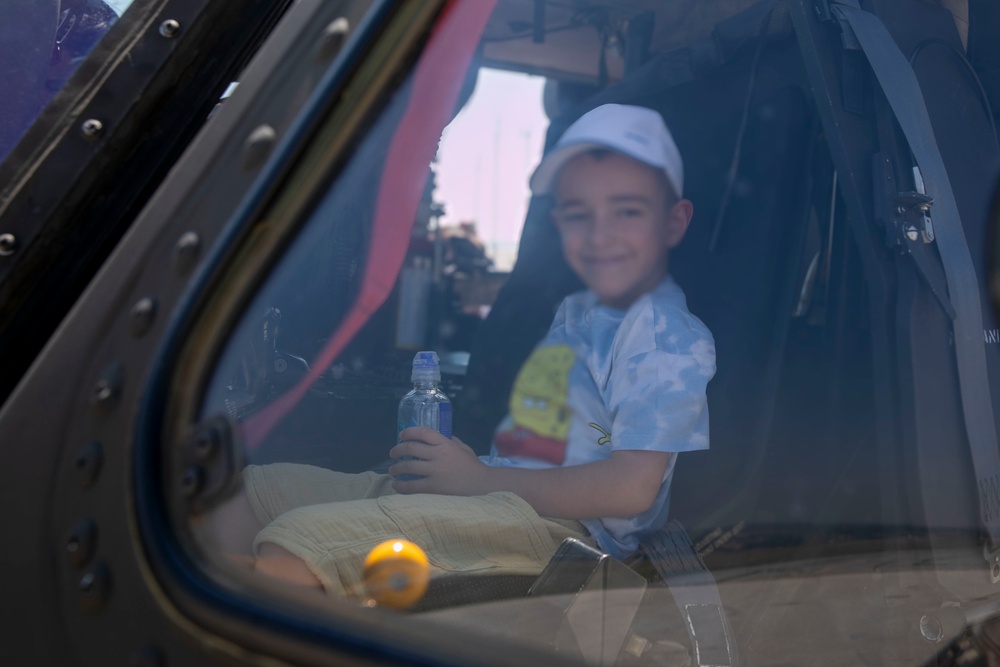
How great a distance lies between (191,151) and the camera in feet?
2.36

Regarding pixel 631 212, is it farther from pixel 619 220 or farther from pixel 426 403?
pixel 426 403

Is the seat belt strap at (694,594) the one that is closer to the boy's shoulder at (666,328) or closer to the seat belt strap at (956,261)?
the boy's shoulder at (666,328)

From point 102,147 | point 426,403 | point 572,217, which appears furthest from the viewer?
point 572,217

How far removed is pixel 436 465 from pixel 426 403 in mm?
115

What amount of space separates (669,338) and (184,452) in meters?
0.81

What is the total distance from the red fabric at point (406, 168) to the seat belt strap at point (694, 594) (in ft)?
1.63

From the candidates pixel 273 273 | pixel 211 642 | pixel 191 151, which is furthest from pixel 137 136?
pixel 211 642

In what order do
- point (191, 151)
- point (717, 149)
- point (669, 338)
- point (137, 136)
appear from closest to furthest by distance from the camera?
point (191, 151) < point (137, 136) < point (669, 338) < point (717, 149)

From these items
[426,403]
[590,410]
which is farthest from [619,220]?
[426,403]

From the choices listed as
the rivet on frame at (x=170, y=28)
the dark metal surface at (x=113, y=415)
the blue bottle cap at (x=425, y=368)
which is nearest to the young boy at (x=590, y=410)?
the blue bottle cap at (x=425, y=368)

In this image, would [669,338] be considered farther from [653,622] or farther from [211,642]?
[211,642]

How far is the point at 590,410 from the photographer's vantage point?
1.32 metres

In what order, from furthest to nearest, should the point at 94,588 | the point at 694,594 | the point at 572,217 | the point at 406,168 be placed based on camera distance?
1. the point at 572,217
2. the point at 694,594
3. the point at 406,168
4. the point at 94,588

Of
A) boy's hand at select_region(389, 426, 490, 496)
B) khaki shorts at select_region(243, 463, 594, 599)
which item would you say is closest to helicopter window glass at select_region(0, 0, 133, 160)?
khaki shorts at select_region(243, 463, 594, 599)
